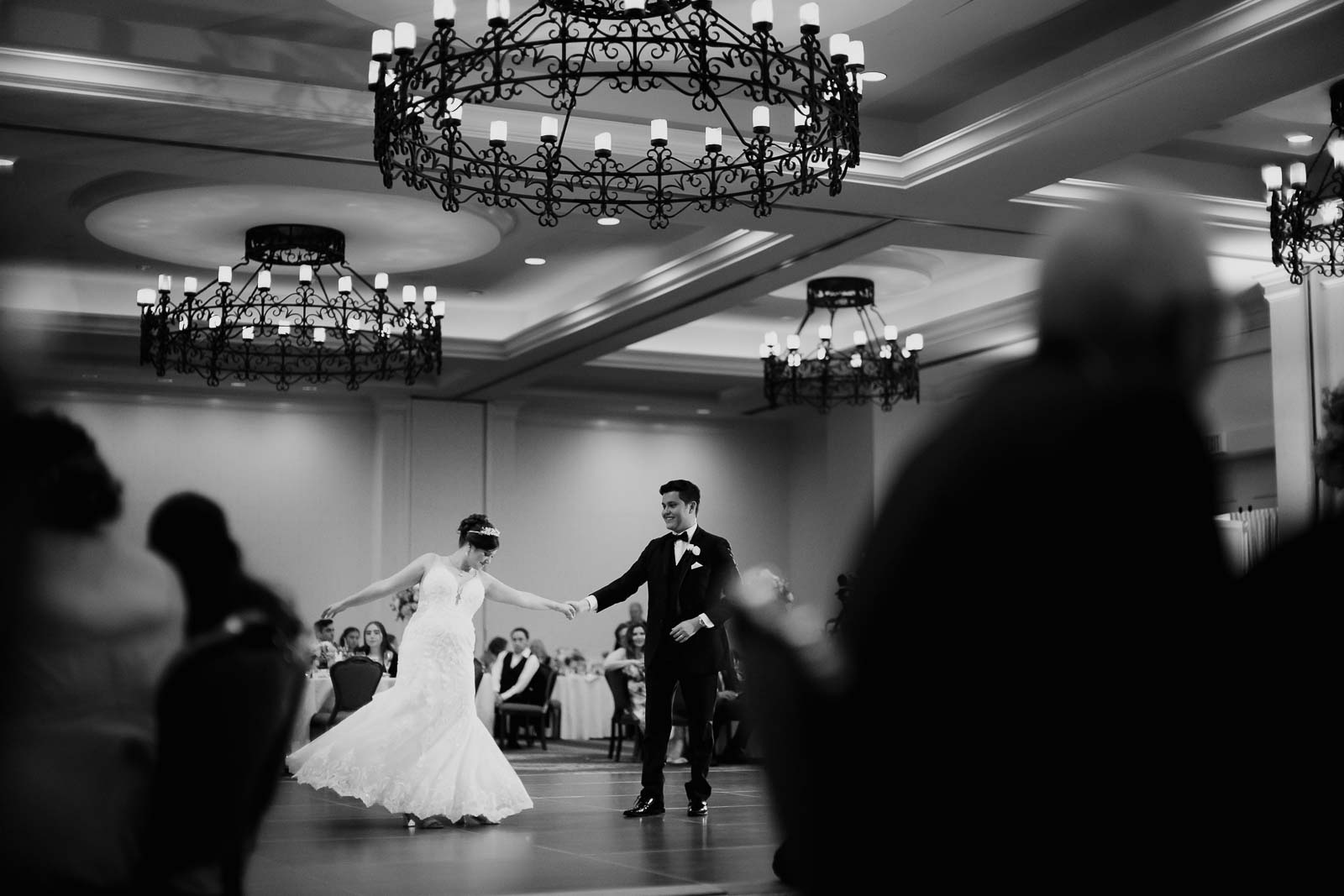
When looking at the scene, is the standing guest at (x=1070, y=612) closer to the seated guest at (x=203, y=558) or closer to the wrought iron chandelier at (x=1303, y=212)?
the seated guest at (x=203, y=558)

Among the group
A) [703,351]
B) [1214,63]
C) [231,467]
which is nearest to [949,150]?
[1214,63]

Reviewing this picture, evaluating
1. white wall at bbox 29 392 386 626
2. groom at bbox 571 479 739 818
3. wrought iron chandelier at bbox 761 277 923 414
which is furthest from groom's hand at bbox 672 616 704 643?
white wall at bbox 29 392 386 626

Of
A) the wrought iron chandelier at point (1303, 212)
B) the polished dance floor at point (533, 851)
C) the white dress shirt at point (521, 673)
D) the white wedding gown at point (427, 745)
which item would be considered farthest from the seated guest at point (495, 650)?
the wrought iron chandelier at point (1303, 212)

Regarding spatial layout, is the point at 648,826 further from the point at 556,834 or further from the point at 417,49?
the point at 417,49

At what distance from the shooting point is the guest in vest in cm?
1339

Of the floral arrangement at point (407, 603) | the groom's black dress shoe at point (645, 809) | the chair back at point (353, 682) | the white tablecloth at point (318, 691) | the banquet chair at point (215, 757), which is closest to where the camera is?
the banquet chair at point (215, 757)

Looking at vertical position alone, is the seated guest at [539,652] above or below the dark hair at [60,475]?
below

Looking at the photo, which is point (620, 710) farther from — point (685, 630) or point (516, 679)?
point (685, 630)

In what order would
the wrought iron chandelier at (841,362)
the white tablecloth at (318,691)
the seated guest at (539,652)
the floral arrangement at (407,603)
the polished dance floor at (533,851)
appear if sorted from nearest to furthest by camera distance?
the polished dance floor at (533,851), the white tablecloth at (318,691), the wrought iron chandelier at (841,362), the floral arrangement at (407,603), the seated guest at (539,652)

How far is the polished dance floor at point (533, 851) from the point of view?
16.6 feet

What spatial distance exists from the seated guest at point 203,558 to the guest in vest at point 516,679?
11381 millimetres

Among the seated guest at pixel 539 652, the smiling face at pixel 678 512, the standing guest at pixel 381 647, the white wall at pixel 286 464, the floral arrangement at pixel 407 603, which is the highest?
the white wall at pixel 286 464

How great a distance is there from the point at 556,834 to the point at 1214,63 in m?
4.60

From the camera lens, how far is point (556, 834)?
670 centimetres
